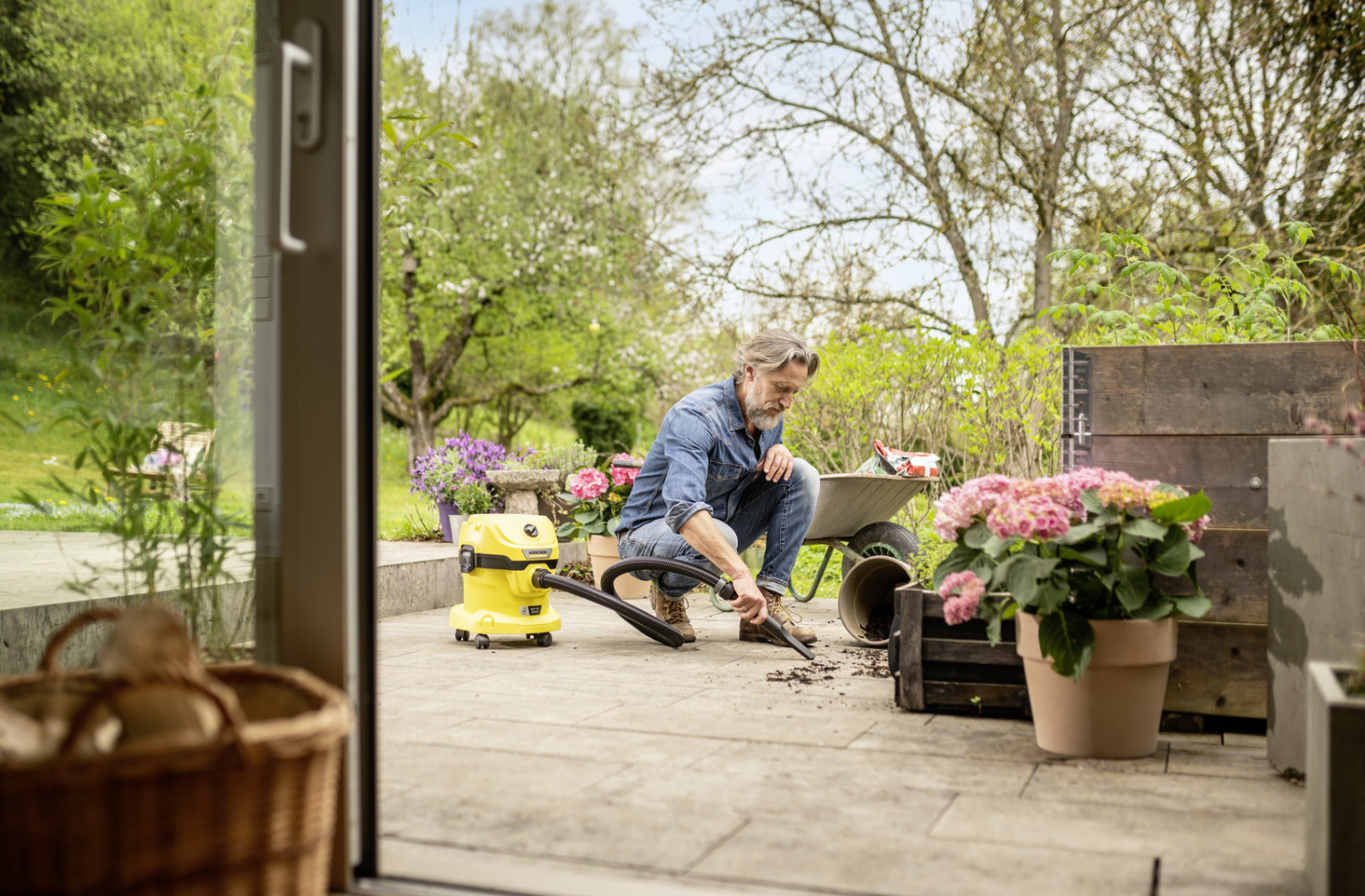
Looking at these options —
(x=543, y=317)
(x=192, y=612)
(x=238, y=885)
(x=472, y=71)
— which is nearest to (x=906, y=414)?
(x=192, y=612)

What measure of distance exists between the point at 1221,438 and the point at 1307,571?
57 centimetres

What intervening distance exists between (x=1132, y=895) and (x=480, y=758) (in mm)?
1360

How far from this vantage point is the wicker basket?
3.88 ft

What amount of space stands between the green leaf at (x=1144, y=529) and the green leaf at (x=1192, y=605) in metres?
0.15

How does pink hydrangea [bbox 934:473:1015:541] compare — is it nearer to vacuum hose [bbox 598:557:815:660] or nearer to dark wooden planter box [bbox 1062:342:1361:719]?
dark wooden planter box [bbox 1062:342:1361:719]

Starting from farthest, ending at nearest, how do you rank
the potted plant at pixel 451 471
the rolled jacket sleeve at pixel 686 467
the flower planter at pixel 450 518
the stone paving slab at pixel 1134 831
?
the potted plant at pixel 451 471 → the flower planter at pixel 450 518 → the rolled jacket sleeve at pixel 686 467 → the stone paving slab at pixel 1134 831

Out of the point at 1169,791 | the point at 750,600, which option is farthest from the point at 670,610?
the point at 1169,791

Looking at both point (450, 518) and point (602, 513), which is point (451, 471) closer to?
point (450, 518)

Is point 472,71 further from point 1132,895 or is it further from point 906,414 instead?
point 1132,895

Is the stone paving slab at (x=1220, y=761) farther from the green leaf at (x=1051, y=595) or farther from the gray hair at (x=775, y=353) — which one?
the gray hair at (x=775, y=353)

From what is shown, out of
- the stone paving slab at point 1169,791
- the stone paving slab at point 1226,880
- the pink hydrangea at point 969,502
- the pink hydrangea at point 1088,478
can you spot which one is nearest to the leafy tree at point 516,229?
the pink hydrangea at point 969,502

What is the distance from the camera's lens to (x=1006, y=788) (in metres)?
2.16

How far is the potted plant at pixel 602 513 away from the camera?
5094 mm

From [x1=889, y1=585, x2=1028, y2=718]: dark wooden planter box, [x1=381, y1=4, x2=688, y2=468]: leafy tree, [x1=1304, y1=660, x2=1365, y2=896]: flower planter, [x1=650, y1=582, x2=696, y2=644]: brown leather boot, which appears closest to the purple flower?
[x1=650, y1=582, x2=696, y2=644]: brown leather boot
